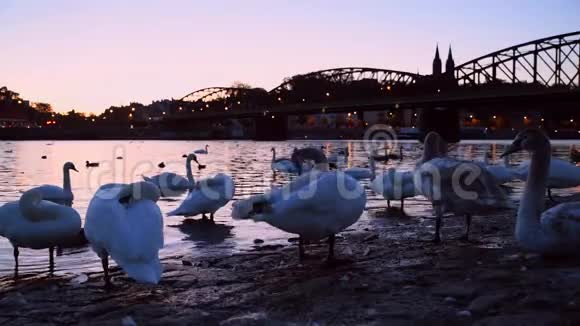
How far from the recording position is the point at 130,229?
18.2ft

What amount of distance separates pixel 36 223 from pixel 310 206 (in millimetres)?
3144

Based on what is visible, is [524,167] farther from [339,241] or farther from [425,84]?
[425,84]

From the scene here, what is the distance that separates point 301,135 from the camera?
431 feet

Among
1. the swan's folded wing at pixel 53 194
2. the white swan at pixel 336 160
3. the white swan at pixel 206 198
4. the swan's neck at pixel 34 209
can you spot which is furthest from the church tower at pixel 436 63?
the swan's neck at pixel 34 209

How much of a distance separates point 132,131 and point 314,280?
450 ft

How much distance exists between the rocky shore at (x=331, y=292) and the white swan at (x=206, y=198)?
341 centimetres

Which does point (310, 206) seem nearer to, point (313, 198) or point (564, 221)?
point (313, 198)

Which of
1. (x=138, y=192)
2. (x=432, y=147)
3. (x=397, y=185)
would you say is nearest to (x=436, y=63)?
(x=397, y=185)

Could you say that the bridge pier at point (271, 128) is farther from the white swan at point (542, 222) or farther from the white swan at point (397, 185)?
the white swan at point (542, 222)

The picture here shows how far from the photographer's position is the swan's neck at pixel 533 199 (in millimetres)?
5734

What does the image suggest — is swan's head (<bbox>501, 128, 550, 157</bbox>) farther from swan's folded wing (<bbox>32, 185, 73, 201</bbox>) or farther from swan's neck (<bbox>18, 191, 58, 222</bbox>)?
swan's folded wing (<bbox>32, 185, 73, 201</bbox>)

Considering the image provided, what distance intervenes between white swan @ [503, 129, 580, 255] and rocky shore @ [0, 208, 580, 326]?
16 cm

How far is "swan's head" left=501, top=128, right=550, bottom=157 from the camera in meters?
6.12

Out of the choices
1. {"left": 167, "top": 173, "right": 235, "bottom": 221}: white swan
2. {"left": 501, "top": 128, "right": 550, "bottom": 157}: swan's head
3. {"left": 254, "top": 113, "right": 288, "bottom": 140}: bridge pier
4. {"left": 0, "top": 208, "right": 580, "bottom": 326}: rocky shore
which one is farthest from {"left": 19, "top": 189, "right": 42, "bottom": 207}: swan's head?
{"left": 254, "top": 113, "right": 288, "bottom": 140}: bridge pier
